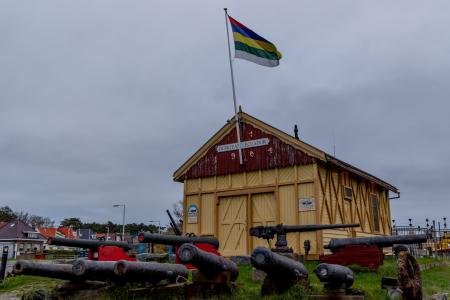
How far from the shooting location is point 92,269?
7402 mm

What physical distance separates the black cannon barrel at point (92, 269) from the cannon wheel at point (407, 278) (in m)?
4.46

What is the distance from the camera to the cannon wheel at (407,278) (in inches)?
267

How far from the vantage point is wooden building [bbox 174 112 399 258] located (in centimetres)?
1648

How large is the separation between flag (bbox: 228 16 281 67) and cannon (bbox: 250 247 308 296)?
12660 mm

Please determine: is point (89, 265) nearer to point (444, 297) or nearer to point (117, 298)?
point (117, 298)

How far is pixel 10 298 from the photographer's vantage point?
10.4 meters

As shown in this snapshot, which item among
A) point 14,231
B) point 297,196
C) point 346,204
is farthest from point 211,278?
point 14,231

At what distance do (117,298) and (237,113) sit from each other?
11.7 meters

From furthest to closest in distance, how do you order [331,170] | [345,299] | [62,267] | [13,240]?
[13,240] → [331,170] → [62,267] → [345,299]

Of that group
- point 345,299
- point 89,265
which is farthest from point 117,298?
point 345,299

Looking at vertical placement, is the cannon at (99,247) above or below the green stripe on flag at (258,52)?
below

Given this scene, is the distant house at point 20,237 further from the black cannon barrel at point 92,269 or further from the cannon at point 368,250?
the black cannon barrel at point 92,269

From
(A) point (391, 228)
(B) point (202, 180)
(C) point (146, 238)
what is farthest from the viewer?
(A) point (391, 228)

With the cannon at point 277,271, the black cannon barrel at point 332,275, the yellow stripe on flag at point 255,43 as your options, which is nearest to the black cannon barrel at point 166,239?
the cannon at point 277,271
